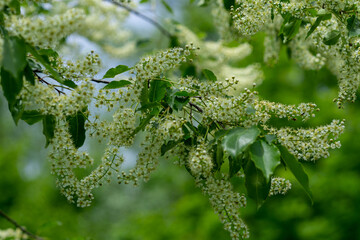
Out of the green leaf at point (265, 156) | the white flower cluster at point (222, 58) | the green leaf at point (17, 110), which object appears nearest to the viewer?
the green leaf at point (265, 156)

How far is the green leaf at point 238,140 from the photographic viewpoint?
6.06 ft

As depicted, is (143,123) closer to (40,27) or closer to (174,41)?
(40,27)

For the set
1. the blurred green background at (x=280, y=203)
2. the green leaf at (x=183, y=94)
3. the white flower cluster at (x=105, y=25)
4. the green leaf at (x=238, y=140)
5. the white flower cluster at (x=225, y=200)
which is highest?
the green leaf at (x=238, y=140)

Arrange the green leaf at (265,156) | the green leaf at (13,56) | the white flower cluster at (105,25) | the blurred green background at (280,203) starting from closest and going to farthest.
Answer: the green leaf at (13,56) < the green leaf at (265,156) < the white flower cluster at (105,25) < the blurred green background at (280,203)

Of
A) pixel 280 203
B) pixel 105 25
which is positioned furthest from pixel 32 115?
pixel 280 203

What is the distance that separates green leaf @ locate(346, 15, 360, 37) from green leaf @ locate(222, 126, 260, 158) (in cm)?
92

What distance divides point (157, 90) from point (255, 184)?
74 cm

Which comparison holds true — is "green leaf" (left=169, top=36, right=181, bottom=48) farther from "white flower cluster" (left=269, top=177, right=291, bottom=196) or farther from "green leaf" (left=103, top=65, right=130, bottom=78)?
"white flower cluster" (left=269, top=177, right=291, bottom=196)

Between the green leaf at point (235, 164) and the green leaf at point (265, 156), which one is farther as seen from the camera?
the green leaf at point (235, 164)

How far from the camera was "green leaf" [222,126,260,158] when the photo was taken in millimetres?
1847

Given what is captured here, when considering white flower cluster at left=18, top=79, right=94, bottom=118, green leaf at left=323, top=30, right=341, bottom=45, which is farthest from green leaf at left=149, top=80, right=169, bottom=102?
green leaf at left=323, top=30, right=341, bottom=45

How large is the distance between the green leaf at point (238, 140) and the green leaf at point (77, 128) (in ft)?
2.96

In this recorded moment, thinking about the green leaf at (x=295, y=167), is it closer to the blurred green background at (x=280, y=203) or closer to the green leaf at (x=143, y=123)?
the green leaf at (x=143, y=123)

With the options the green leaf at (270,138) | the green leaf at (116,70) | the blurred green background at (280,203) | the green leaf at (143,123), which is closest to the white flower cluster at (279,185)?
the green leaf at (270,138)
